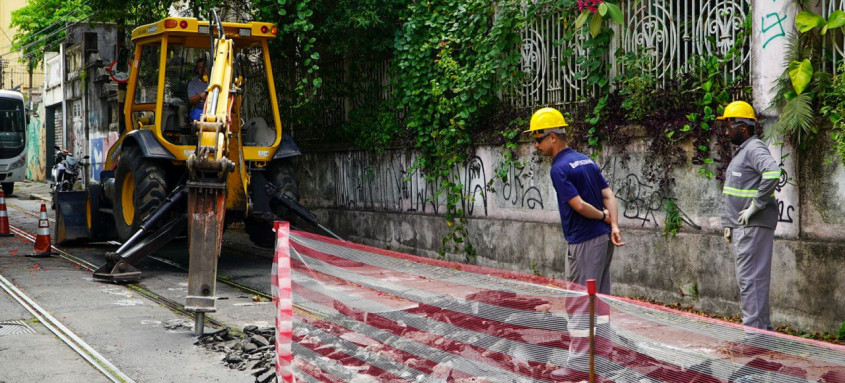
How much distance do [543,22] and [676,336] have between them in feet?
23.1

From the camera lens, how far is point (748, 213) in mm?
6281

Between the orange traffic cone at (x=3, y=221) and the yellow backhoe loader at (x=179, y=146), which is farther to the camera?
the orange traffic cone at (x=3, y=221)

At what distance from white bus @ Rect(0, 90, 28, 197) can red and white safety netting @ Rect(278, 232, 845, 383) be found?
26017 mm

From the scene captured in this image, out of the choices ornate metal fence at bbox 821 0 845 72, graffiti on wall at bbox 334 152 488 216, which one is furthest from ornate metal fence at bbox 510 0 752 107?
graffiti on wall at bbox 334 152 488 216

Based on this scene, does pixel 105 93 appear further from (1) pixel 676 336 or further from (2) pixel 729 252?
(1) pixel 676 336

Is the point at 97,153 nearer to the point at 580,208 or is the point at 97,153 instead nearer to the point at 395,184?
the point at 395,184

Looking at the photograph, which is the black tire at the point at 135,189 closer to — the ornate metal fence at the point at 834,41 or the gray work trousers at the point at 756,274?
the gray work trousers at the point at 756,274

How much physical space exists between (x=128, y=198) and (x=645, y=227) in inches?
289

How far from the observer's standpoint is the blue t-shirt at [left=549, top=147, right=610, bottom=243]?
5781mm

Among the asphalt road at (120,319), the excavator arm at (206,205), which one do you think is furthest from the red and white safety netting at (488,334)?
the excavator arm at (206,205)

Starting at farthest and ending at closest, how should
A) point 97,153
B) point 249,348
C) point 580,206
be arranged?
1. point 97,153
2. point 249,348
3. point 580,206

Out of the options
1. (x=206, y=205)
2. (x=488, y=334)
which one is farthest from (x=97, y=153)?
(x=488, y=334)

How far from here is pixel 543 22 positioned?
10.2 meters

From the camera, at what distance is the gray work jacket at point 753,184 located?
6199 mm
